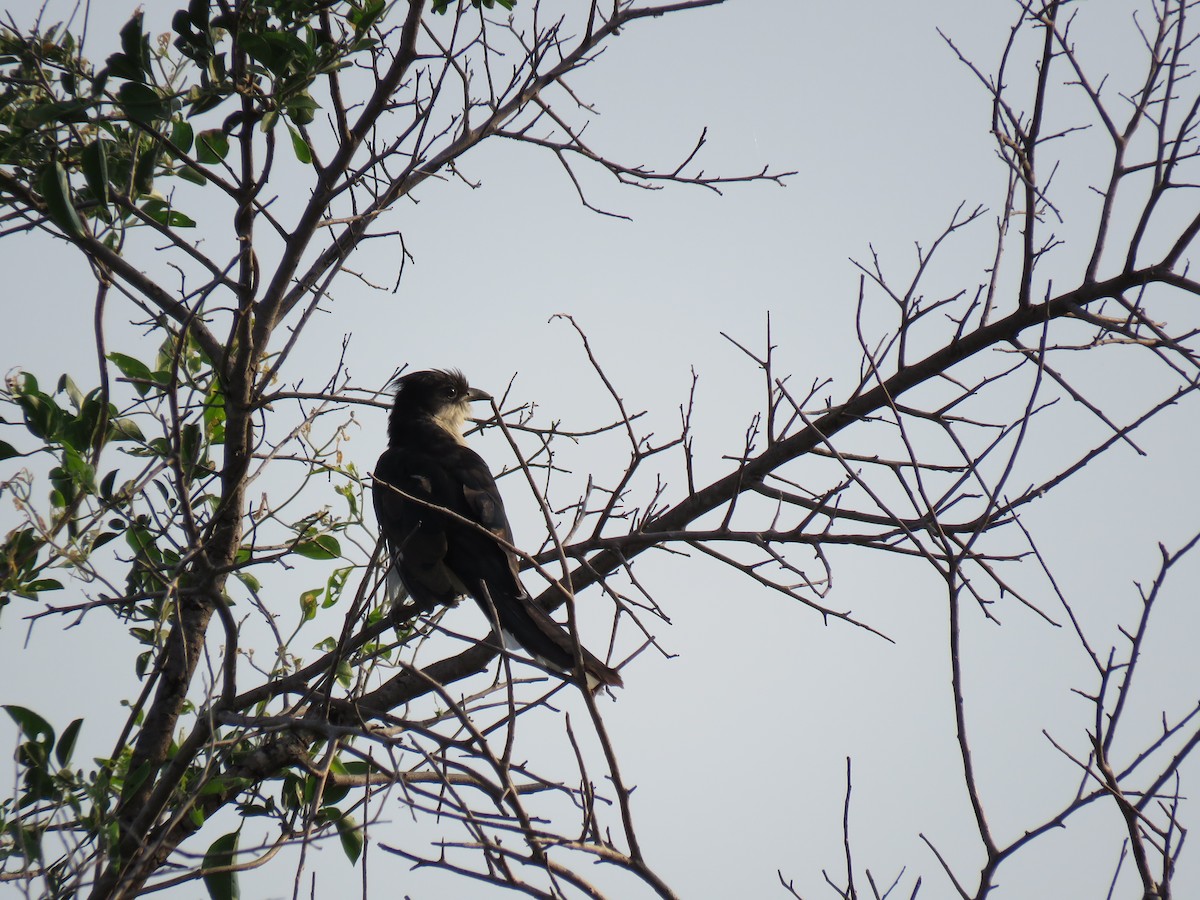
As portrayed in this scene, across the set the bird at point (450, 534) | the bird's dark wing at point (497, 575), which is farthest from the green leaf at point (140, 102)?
the bird's dark wing at point (497, 575)

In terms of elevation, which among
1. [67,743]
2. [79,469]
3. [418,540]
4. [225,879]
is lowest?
[225,879]

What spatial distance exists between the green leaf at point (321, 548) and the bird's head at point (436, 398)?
297 centimetres

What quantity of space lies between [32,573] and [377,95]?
6.72ft

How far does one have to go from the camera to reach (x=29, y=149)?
3553mm

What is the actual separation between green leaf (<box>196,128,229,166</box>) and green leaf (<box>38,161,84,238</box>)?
0.88 metres

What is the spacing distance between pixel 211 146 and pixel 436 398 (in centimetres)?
383

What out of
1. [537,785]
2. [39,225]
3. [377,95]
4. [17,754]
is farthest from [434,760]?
[377,95]

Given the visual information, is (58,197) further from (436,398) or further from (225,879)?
(436,398)

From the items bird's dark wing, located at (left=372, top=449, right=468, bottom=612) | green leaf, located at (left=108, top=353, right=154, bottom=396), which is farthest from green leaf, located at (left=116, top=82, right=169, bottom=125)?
bird's dark wing, located at (left=372, top=449, right=468, bottom=612)

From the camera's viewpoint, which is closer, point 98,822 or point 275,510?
point 98,822

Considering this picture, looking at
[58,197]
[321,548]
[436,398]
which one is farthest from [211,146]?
[436,398]

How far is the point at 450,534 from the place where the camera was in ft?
18.8

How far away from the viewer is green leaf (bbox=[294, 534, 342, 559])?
445cm

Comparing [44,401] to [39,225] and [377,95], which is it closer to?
[39,225]
